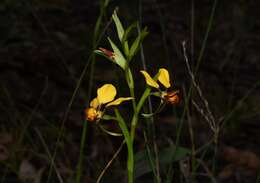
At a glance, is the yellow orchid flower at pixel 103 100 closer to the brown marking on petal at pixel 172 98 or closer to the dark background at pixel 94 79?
the brown marking on petal at pixel 172 98

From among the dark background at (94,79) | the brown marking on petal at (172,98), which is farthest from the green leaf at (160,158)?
the brown marking on petal at (172,98)

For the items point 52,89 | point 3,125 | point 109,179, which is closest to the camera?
point 109,179

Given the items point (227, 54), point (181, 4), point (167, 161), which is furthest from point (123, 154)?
point (181, 4)

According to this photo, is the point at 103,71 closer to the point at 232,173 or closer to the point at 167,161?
the point at 232,173

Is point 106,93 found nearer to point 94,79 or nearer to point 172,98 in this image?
point 172,98

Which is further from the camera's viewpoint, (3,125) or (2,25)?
(2,25)

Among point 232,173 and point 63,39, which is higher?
point 63,39

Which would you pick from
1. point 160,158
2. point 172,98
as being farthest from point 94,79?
point 172,98
